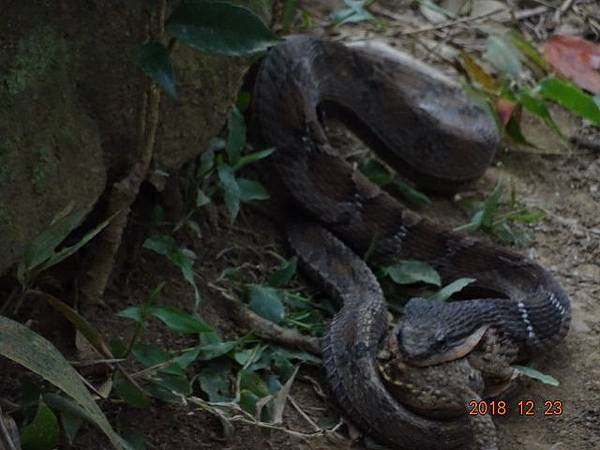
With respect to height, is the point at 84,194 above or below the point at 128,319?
above

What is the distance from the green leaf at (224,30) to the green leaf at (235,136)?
1.01m

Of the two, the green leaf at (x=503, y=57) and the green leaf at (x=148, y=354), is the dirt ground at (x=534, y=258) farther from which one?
the green leaf at (x=503, y=57)

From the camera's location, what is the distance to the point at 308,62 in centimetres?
423

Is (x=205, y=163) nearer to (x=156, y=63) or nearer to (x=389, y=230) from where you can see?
(x=389, y=230)

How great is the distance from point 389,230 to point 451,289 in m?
0.38

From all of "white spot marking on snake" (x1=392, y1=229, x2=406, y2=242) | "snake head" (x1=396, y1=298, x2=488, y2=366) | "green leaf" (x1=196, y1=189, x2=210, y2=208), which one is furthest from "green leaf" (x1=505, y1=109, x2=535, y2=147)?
"green leaf" (x1=196, y1=189, x2=210, y2=208)

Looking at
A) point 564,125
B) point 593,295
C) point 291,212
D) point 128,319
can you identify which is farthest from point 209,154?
point 564,125

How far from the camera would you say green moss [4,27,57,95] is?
2.64 metres

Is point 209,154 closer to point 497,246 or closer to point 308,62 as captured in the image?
point 308,62

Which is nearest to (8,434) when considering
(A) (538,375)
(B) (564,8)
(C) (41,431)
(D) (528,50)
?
(C) (41,431)

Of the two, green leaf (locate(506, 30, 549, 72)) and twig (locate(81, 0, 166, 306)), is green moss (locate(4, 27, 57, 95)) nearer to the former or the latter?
twig (locate(81, 0, 166, 306))

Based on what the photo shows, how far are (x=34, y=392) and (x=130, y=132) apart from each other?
79 cm

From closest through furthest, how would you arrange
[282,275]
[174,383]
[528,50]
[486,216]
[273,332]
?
[174,383], [273,332], [282,275], [486,216], [528,50]

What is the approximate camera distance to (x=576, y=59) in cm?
512
